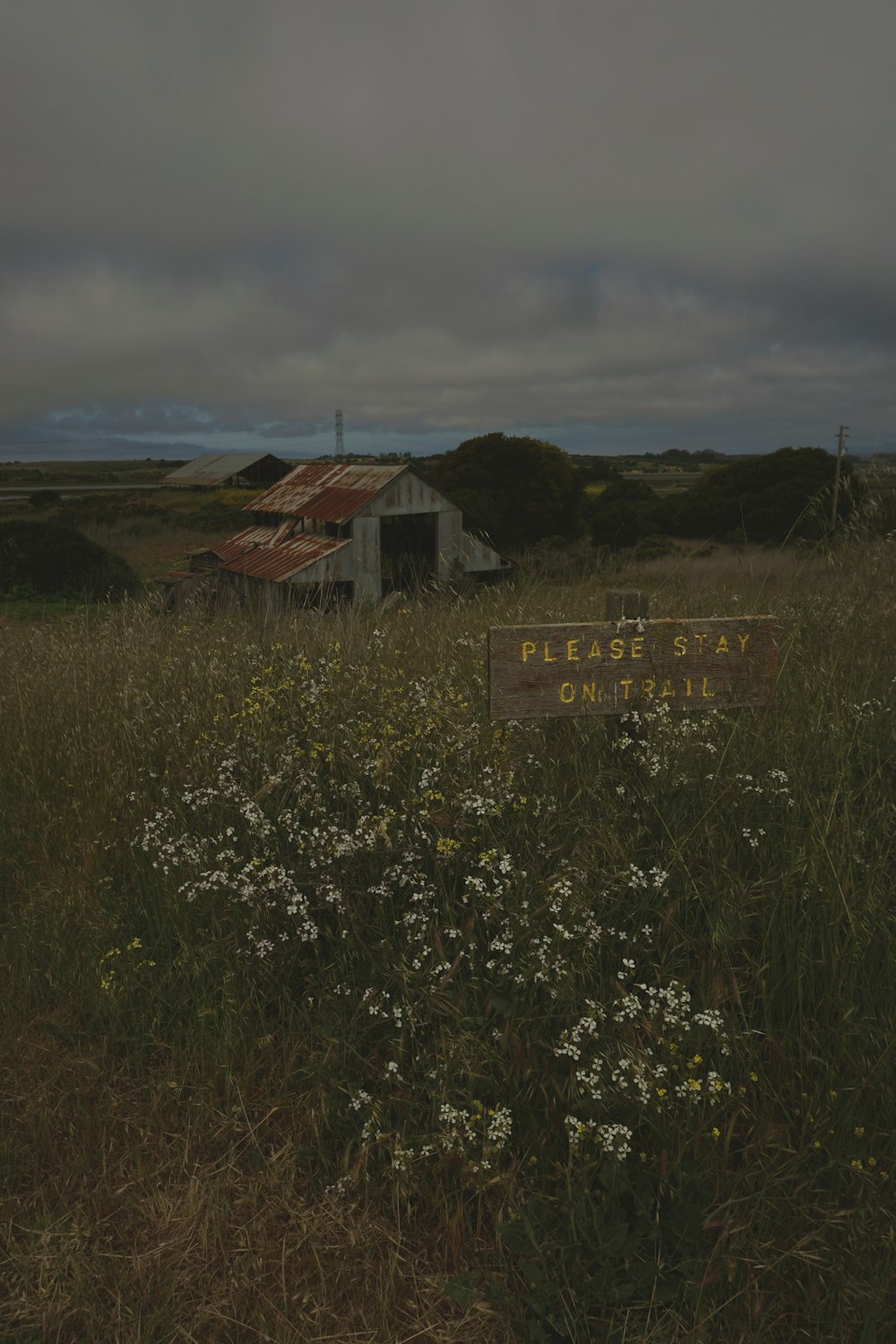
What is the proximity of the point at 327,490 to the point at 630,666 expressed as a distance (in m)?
18.4

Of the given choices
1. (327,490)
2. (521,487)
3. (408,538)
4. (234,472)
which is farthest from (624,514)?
(234,472)

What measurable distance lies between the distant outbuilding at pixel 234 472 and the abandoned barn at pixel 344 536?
42.7 metres

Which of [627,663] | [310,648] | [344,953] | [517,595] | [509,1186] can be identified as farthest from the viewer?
[517,595]

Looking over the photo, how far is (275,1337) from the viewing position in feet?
6.32

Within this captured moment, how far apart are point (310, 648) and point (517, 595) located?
2.49 metres

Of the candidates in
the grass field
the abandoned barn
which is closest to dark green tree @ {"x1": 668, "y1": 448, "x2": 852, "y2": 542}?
the abandoned barn

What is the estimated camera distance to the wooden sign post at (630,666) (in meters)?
3.17

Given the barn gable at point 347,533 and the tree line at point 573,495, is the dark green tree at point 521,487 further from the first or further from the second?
the barn gable at point 347,533

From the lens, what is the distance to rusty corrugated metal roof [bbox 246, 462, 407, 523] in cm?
1928

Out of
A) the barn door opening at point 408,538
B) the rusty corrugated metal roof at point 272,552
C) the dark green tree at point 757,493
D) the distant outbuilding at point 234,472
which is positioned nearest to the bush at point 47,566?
the rusty corrugated metal roof at point 272,552

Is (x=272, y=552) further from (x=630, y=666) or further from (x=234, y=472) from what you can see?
(x=234, y=472)

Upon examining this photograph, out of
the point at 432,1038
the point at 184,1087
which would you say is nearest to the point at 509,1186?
the point at 432,1038

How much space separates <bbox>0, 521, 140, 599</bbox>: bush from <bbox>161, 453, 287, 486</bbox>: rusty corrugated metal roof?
3937 cm

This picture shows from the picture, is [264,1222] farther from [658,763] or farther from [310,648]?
[310,648]
